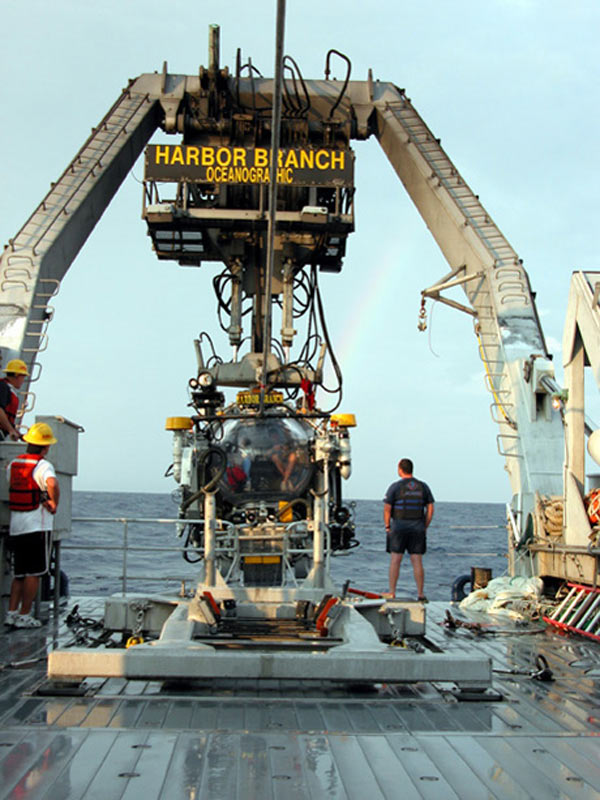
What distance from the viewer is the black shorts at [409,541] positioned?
9.09 metres

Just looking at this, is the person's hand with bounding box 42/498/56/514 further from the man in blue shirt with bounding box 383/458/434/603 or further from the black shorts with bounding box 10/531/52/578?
the man in blue shirt with bounding box 383/458/434/603

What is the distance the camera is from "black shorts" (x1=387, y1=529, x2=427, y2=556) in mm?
9094

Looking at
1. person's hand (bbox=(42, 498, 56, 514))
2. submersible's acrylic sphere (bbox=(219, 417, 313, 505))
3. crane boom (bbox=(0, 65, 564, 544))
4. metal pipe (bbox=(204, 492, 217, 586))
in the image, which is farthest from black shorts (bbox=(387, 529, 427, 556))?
person's hand (bbox=(42, 498, 56, 514))

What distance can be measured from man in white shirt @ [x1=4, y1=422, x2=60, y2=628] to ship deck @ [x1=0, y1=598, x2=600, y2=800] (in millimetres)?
1997

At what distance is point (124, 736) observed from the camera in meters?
3.71

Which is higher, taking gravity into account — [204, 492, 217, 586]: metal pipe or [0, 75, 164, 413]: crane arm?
[0, 75, 164, 413]: crane arm

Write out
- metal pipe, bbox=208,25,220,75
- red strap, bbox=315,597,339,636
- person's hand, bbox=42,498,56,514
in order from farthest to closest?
metal pipe, bbox=208,25,220,75, person's hand, bbox=42,498,56,514, red strap, bbox=315,597,339,636

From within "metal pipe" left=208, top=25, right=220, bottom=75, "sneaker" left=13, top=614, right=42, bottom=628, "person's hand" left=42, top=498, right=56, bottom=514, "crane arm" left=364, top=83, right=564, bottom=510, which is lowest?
"sneaker" left=13, top=614, right=42, bottom=628

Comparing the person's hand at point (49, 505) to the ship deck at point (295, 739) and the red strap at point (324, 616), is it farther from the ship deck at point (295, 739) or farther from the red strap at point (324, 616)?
the red strap at point (324, 616)

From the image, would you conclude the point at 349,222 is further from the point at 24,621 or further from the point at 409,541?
the point at 24,621

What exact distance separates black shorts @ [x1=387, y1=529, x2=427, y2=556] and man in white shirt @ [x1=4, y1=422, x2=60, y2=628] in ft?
12.5

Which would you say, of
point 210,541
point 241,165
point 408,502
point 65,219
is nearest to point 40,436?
point 210,541

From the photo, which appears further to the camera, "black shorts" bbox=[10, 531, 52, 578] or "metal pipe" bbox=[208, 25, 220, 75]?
"metal pipe" bbox=[208, 25, 220, 75]

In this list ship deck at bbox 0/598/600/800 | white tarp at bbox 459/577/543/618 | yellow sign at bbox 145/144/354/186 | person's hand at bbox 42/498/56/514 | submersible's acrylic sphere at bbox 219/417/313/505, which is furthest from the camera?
yellow sign at bbox 145/144/354/186
